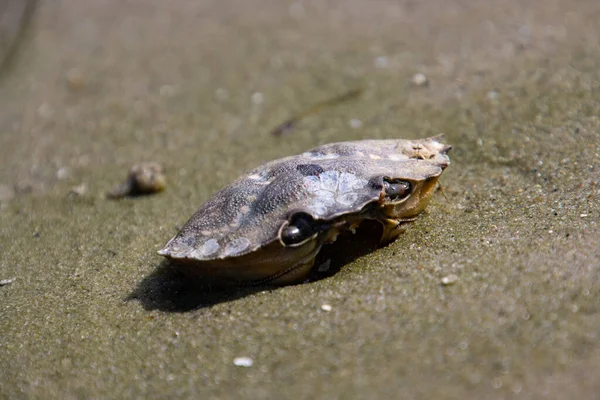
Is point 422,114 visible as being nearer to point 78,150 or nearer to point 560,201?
point 560,201

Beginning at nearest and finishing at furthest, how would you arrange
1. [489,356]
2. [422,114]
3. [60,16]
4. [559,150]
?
[489,356], [559,150], [422,114], [60,16]

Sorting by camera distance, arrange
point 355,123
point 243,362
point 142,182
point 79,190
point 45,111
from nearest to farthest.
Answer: point 243,362
point 142,182
point 79,190
point 355,123
point 45,111

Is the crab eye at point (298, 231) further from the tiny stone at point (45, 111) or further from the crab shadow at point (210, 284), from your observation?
the tiny stone at point (45, 111)

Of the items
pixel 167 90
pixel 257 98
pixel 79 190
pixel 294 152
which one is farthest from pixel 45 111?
pixel 294 152

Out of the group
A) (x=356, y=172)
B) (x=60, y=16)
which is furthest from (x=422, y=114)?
(x=60, y=16)

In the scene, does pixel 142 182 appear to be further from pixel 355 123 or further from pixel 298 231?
pixel 298 231

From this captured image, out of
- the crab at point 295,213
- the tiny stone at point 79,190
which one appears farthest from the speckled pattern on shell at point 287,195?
the tiny stone at point 79,190

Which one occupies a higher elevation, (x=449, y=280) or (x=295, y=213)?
(x=295, y=213)
